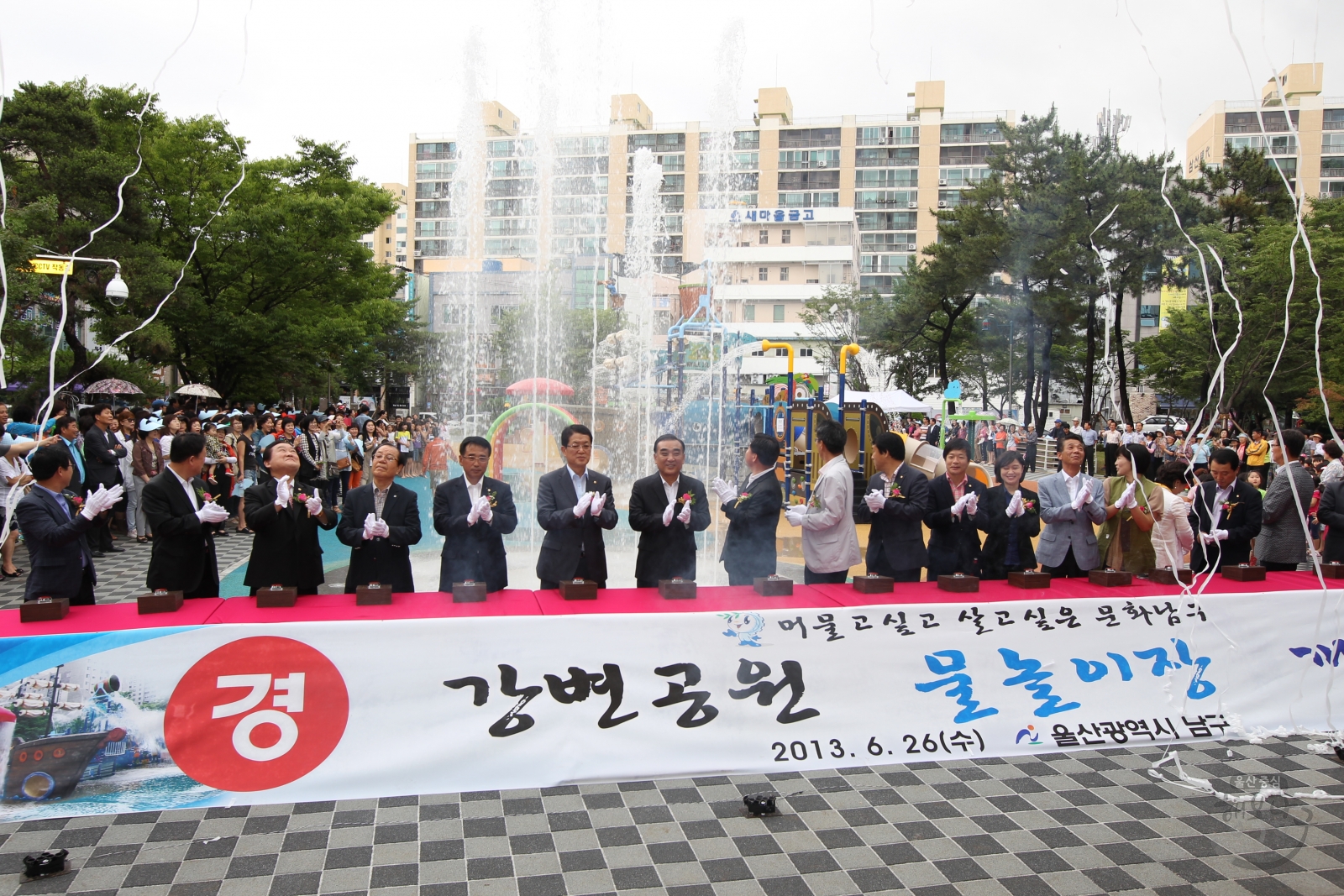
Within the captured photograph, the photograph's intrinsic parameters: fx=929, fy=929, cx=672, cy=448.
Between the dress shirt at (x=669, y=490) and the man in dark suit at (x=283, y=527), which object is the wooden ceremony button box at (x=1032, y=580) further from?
the man in dark suit at (x=283, y=527)

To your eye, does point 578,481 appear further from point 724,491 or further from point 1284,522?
point 1284,522

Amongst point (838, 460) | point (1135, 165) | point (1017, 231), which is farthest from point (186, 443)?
point (1135, 165)

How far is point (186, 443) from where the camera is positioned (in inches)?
181

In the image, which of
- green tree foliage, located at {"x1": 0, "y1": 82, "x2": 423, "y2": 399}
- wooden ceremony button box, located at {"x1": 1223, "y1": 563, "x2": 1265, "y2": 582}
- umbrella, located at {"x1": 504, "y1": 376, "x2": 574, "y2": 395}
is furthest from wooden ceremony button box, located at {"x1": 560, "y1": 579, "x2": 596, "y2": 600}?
umbrella, located at {"x1": 504, "y1": 376, "x2": 574, "y2": 395}

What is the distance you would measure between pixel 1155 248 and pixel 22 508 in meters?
25.0

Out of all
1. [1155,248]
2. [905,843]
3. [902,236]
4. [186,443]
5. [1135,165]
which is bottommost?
[905,843]

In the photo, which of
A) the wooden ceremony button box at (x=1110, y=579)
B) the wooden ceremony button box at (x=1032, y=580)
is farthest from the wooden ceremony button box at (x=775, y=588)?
the wooden ceremony button box at (x=1110, y=579)

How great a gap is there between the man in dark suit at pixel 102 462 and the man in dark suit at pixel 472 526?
5980mm

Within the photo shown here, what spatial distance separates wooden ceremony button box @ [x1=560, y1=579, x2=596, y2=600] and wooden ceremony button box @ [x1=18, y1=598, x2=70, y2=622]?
77.7 inches

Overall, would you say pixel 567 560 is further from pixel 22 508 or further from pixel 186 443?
pixel 22 508

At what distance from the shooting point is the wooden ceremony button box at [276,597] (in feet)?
12.6

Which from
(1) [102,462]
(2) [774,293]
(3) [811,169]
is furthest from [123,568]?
(3) [811,169]

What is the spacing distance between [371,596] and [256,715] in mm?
660

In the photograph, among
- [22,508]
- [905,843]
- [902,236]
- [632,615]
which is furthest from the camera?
[902,236]
